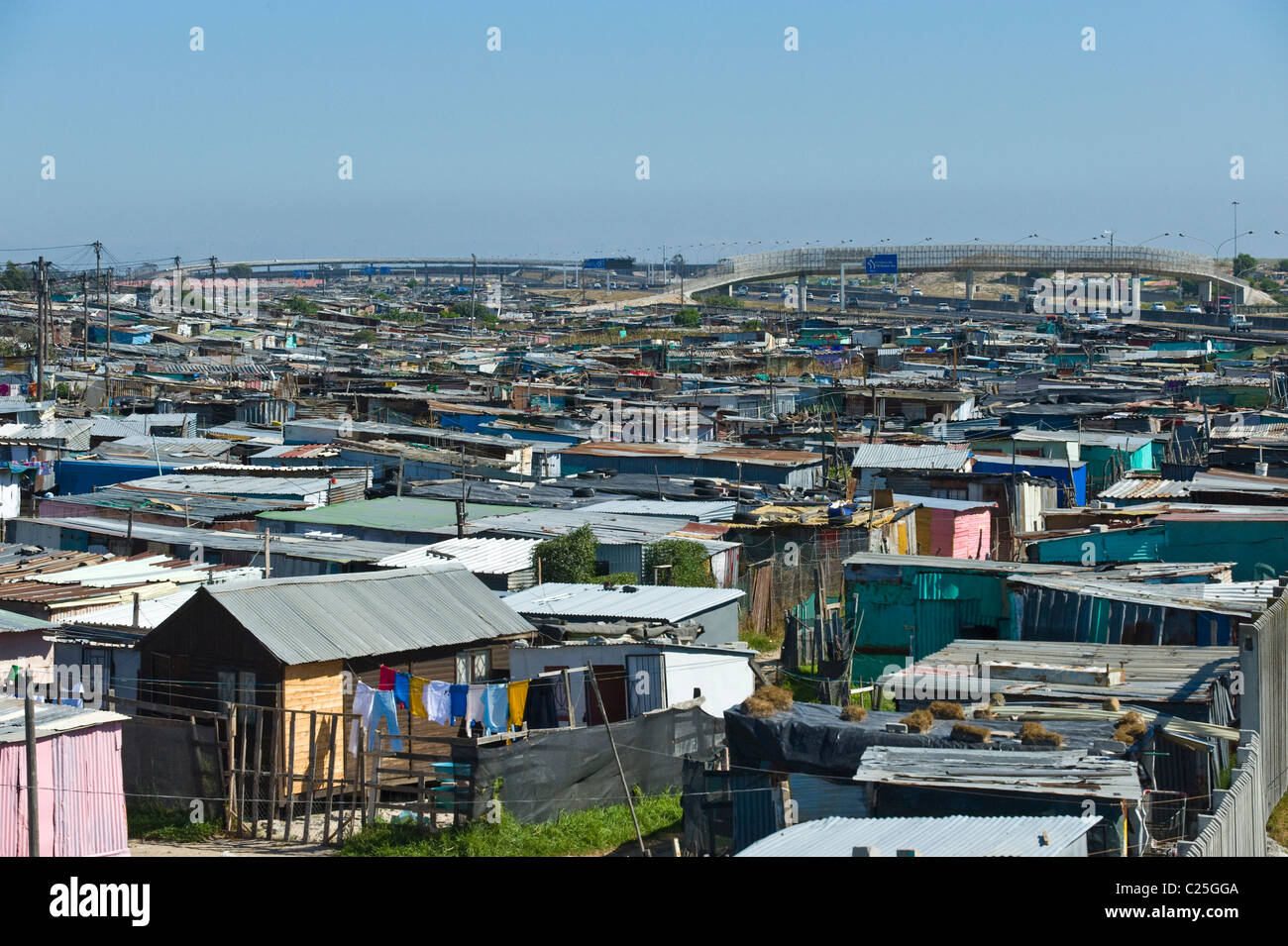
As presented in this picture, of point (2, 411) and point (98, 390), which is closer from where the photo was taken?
point (2, 411)

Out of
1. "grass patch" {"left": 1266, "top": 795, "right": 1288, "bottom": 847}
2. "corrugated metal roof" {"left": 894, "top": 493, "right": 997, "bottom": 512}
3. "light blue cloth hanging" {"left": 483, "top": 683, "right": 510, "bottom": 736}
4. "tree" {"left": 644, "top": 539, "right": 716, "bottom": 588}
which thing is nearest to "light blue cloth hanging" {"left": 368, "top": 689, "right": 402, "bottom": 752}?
"light blue cloth hanging" {"left": 483, "top": 683, "right": 510, "bottom": 736}

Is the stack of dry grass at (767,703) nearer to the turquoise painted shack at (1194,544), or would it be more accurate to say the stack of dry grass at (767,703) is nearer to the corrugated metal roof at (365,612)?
the corrugated metal roof at (365,612)

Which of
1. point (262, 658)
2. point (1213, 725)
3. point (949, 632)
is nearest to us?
point (1213, 725)

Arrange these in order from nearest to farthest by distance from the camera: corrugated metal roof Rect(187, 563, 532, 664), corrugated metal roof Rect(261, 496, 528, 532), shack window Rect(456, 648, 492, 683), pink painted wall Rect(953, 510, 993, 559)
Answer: corrugated metal roof Rect(187, 563, 532, 664) < shack window Rect(456, 648, 492, 683) < corrugated metal roof Rect(261, 496, 528, 532) < pink painted wall Rect(953, 510, 993, 559)

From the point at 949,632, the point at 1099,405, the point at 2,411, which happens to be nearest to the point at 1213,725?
the point at 949,632

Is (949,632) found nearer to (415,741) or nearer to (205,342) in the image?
(415,741)

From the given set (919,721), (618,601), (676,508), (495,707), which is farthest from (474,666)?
(676,508)

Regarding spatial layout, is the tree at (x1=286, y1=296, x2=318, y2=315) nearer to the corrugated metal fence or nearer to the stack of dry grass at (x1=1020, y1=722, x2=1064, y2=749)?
the stack of dry grass at (x1=1020, y1=722, x2=1064, y2=749)
